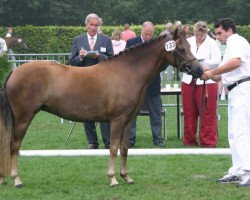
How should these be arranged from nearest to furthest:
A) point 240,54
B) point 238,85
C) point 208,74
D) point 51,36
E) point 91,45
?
1. point 240,54
2. point 238,85
3. point 208,74
4. point 91,45
5. point 51,36

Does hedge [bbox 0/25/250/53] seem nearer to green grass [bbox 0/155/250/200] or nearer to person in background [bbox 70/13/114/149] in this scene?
person in background [bbox 70/13/114/149]

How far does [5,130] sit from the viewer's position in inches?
359

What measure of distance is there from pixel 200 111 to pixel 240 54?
13.6 ft

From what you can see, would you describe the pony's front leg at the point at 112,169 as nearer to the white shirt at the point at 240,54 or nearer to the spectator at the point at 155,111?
the white shirt at the point at 240,54

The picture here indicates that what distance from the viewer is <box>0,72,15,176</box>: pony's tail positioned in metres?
9.09

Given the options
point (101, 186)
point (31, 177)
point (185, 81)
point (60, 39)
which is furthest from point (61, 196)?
point (60, 39)

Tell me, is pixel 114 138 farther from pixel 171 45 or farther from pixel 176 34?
pixel 176 34

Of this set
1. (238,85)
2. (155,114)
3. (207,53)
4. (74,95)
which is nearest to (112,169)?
(74,95)

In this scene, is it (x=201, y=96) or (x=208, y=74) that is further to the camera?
(x=201, y=96)

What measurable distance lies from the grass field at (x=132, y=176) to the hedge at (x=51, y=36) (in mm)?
23657

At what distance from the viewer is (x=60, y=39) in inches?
1467

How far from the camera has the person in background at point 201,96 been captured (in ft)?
40.9

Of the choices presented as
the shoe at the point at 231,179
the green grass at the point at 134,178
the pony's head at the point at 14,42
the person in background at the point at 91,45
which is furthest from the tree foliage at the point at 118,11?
the shoe at the point at 231,179

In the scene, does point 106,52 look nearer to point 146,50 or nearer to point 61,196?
point 146,50
